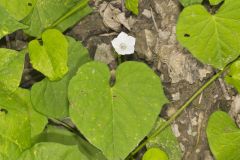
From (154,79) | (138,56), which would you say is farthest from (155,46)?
(154,79)

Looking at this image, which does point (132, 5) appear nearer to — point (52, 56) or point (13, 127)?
point (52, 56)

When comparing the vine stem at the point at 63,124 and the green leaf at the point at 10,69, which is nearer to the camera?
the green leaf at the point at 10,69

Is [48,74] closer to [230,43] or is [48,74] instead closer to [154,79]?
[154,79]

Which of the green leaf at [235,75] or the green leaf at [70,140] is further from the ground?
the green leaf at [235,75]

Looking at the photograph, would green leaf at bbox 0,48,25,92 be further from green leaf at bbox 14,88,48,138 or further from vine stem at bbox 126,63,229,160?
vine stem at bbox 126,63,229,160

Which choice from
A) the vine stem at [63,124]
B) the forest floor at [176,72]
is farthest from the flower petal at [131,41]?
the vine stem at [63,124]

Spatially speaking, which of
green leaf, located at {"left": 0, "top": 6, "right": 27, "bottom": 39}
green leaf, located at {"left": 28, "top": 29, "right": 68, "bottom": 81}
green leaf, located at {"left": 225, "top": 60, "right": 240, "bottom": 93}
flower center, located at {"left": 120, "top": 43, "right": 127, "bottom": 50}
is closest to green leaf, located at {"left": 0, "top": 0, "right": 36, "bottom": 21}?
green leaf, located at {"left": 0, "top": 6, "right": 27, "bottom": 39}

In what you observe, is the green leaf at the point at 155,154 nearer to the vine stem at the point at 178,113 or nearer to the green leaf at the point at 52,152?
the vine stem at the point at 178,113
